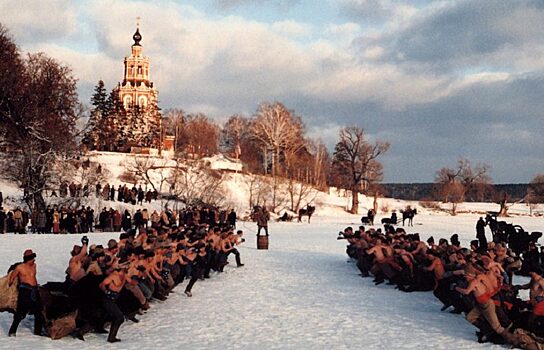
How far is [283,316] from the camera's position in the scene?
550 inches

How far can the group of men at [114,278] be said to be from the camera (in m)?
11.4

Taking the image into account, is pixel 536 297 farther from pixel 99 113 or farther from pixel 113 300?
pixel 99 113

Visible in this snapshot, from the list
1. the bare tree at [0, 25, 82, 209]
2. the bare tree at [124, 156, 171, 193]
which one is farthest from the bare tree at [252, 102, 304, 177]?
the bare tree at [0, 25, 82, 209]

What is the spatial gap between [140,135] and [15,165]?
3954 cm

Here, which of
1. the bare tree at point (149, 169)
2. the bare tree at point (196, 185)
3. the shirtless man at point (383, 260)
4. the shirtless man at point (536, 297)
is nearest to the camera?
the shirtless man at point (536, 297)

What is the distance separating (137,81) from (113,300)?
11628 centimetres

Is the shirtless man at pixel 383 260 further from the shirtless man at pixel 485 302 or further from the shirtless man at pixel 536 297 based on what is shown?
the shirtless man at pixel 536 297

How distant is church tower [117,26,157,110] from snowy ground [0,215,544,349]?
332ft

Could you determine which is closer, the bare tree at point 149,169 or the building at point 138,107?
the bare tree at point 149,169

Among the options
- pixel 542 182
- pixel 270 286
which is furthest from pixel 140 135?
pixel 270 286

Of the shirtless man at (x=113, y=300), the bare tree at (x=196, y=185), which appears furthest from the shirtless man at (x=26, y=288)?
the bare tree at (x=196, y=185)

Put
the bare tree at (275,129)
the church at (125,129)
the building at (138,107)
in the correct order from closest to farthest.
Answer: the bare tree at (275,129), the church at (125,129), the building at (138,107)

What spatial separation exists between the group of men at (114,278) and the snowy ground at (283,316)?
1.27 feet

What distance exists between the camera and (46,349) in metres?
10.7
